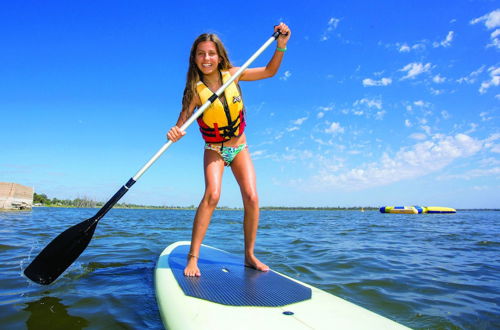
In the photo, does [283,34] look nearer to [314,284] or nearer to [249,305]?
[249,305]

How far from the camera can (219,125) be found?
3.18 meters

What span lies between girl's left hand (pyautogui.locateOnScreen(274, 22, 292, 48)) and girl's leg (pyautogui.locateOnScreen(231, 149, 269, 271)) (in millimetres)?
1197

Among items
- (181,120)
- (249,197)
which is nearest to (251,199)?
(249,197)

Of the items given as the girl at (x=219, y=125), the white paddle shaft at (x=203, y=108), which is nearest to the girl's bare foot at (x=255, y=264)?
the girl at (x=219, y=125)

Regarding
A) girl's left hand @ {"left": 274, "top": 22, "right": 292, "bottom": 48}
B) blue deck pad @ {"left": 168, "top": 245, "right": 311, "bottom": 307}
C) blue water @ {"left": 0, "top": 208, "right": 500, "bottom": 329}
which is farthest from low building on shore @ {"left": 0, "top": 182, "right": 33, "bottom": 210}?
girl's left hand @ {"left": 274, "top": 22, "right": 292, "bottom": 48}

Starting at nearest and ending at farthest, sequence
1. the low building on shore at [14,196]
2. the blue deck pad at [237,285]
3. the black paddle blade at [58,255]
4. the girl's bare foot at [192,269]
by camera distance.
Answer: the blue deck pad at [237,285]
the girl's bare foot at [192,269]
the black paddle blade at [58,255]
the low building on shore at [14,196]

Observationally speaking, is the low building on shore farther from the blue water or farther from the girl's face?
the girl's face

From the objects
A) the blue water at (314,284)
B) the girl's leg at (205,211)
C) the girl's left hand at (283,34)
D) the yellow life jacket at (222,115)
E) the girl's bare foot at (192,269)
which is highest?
the girl's left hand at (283,34)

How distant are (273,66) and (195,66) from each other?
0.84 meters

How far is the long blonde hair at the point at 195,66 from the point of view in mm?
3170

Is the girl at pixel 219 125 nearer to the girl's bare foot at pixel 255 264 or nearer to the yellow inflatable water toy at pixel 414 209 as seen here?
the girl's bare foot at pixel 255 264

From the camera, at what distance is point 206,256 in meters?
3.79

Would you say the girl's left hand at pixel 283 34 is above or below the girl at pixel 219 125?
above

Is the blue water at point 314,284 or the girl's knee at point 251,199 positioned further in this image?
the girl's knee at point 251,199
